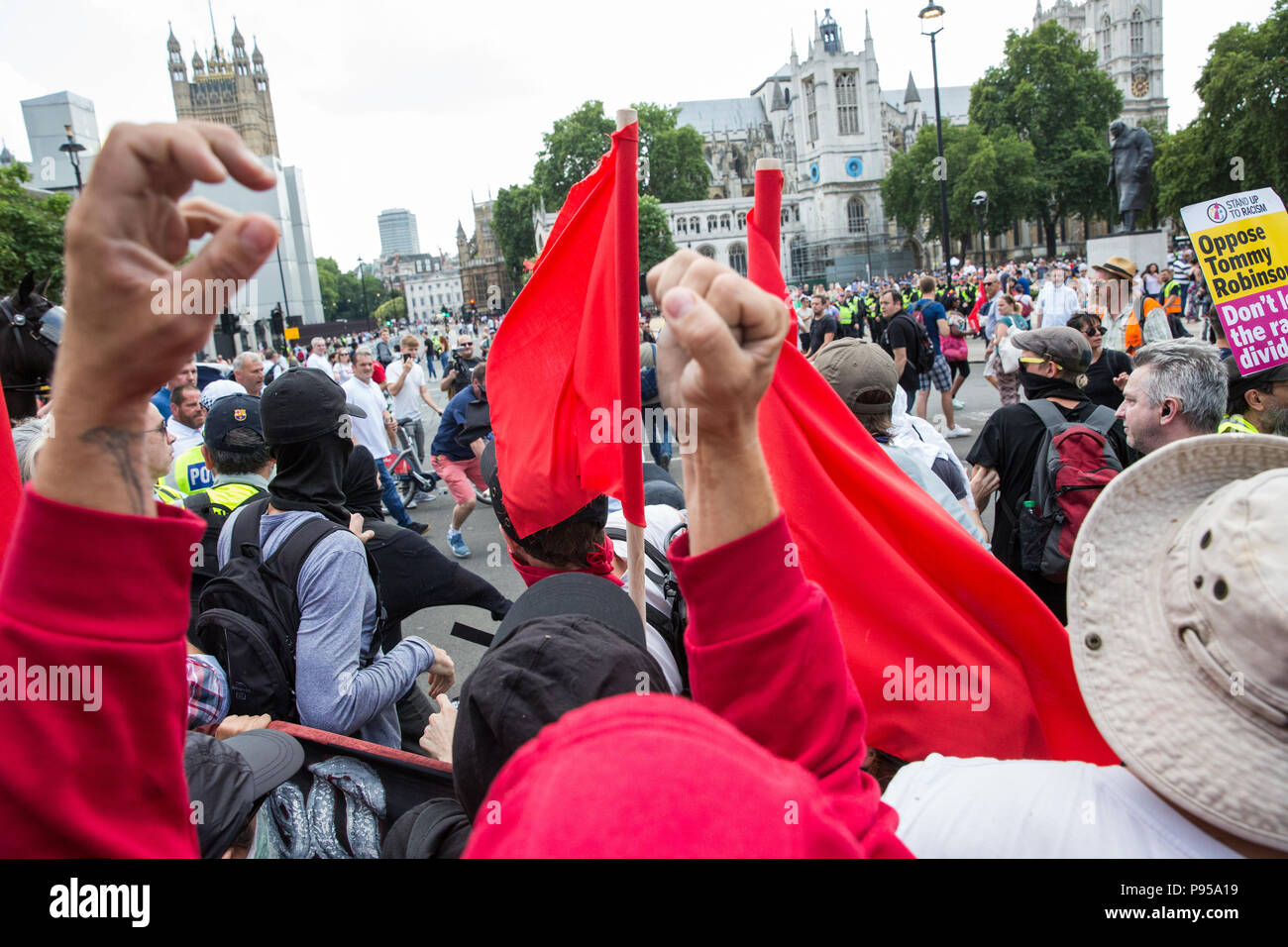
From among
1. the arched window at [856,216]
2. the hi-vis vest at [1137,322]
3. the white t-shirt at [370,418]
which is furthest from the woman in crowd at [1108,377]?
the arched window at [856,216]

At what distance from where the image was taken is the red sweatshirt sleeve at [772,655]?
1086 mm

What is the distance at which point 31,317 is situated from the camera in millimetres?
3232

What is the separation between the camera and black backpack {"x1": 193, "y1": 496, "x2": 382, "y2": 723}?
2275mm

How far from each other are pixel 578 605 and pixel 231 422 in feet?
7.92

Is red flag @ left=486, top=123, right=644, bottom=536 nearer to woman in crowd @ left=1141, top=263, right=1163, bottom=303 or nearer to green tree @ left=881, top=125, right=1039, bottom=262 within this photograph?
woman in crowd @ left=1141, top=263, right=1163, bottom=303

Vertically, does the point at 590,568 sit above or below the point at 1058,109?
below

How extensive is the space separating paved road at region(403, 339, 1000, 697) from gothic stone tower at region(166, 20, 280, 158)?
98.4 meters

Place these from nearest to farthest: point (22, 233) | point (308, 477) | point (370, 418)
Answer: point (308, 477)
point (370, 418)
point (22, 233)

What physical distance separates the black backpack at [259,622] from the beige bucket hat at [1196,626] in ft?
6.47

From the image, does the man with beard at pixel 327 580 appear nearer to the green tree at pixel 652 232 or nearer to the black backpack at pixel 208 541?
the black backpack at pixel 208 541

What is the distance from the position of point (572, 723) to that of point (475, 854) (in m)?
0.15

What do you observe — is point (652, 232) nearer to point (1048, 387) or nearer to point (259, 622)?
point (1048, 387)

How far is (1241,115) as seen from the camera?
36875 millimetres

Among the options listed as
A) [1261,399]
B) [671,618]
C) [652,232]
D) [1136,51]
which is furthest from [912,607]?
[1136,51]
